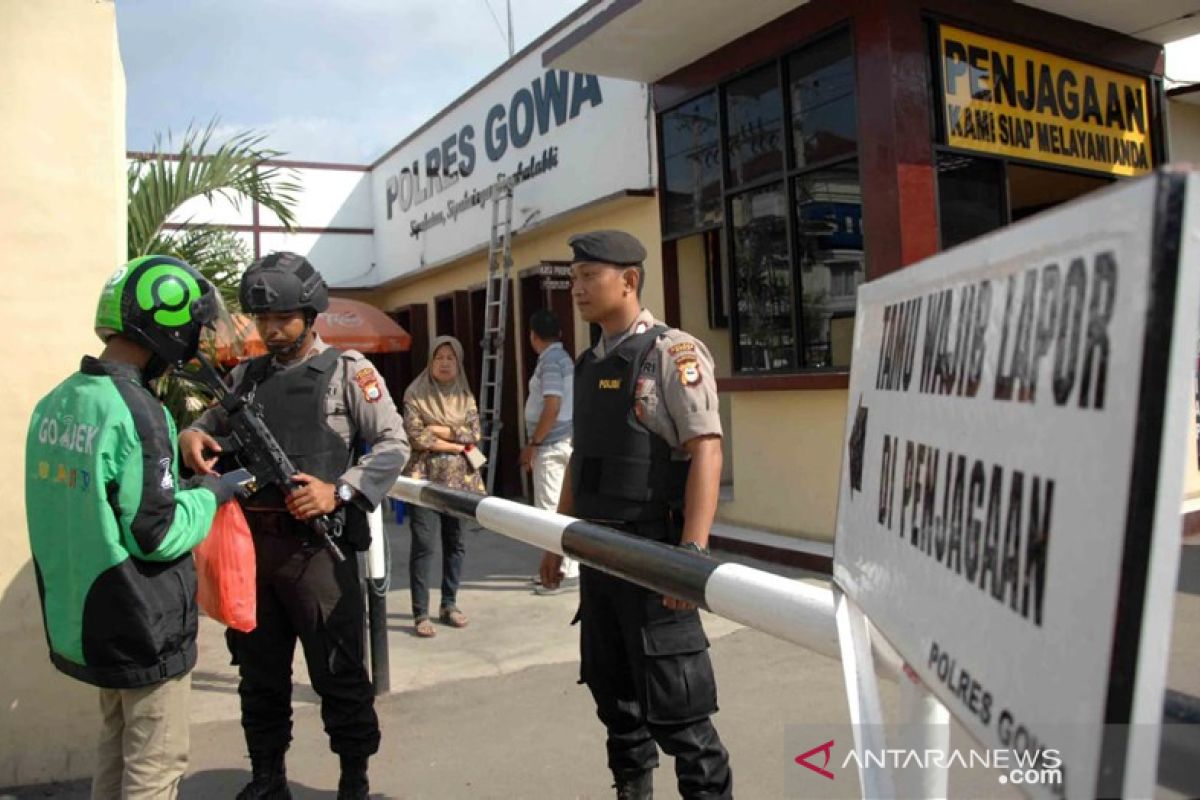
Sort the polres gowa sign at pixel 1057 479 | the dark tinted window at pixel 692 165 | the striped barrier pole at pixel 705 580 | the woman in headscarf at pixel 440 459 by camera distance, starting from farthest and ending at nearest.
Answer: the dark tinted window at pixel 692 165 → the woman in headscarf at pixel 440 459 → the striped barrier pole at pixel 705 580 → the polres gowa sign at pixel 1057 479

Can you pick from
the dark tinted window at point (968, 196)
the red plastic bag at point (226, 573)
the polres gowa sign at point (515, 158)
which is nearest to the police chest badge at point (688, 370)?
→ the red plastic bag at point (226, 573)

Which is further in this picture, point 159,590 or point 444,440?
point 444,440

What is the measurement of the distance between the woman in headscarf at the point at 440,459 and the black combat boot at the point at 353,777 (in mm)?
2354

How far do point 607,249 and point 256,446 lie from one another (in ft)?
4.28

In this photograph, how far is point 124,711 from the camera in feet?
7.92

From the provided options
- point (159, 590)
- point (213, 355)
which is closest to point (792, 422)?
point (213, 355)

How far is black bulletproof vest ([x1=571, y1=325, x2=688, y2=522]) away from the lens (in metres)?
2.65

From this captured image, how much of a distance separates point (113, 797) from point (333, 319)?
9198mm

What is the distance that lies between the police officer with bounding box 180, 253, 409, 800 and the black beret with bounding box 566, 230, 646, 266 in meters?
0.93

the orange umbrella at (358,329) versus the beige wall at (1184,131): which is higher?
the beige wall at (1184,131)

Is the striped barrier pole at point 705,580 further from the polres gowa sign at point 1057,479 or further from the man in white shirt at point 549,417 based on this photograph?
the man in white shirt at point 549,417

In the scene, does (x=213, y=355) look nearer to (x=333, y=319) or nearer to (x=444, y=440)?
(x=444, y=440)

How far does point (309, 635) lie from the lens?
3000 millimetres

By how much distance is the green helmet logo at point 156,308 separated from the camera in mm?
2404
